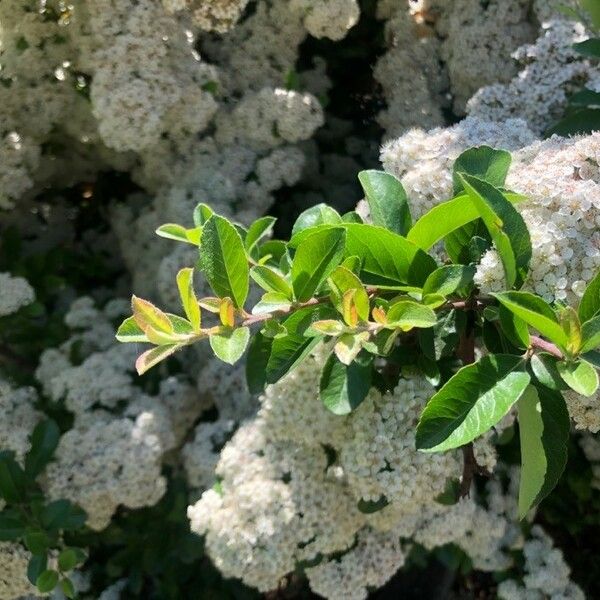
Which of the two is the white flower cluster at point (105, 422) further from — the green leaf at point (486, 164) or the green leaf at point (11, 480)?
the green leaf at point (486, 164)

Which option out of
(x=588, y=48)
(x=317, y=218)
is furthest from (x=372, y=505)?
(x=588, y=48)

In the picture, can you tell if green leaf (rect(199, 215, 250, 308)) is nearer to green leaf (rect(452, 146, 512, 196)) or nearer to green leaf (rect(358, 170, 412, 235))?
green leaf (rect(358, 170, 412, 235))

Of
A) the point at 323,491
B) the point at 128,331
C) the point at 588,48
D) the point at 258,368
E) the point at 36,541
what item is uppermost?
the point at 588,48

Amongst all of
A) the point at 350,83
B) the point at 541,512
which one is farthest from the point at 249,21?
the point at 541,512

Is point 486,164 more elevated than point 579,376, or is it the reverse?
point 486,164

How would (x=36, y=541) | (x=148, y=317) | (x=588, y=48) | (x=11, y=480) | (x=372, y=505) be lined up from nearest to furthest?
(x=148, y=317) < (x=372, y=505) < (x=588, y=48) < (x=36, y=541) < (x=11, y=480)

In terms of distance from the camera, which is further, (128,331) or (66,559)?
(66,559)

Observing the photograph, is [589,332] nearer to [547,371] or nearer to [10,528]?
[547,371]

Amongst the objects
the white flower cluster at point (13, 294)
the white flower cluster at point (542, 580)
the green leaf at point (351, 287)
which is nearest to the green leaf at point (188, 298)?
the green leaf at point (351, 287)

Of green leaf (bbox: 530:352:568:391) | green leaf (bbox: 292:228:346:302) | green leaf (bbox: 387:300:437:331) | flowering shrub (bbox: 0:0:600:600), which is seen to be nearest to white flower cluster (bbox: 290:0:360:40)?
flowering shrub (bbox: 0:0:600:600)

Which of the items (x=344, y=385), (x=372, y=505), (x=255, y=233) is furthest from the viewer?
(x=255, y=233)
